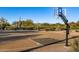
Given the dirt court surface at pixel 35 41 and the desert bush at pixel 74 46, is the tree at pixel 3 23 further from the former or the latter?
the desert bush at pixel 74 46

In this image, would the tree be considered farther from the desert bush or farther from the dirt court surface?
the desert bush

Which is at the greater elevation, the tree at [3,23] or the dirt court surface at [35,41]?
the tree at [3,23]

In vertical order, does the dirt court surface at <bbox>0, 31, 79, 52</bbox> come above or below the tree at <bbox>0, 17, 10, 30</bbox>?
below

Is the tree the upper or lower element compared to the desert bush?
upper

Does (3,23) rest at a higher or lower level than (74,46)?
higher

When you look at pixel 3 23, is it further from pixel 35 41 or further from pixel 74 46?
pixel 74 46

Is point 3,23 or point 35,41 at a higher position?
point 3,23

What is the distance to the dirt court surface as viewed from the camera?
3.32m

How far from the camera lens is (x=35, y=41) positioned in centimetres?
340

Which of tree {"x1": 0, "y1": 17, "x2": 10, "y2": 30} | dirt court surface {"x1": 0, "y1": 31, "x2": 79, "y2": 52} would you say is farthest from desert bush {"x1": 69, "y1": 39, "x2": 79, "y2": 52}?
tree {"x1": 0, "y1": 17, "x2": 10, "y2": 30}

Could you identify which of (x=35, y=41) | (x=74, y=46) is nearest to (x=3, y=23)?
(x=35, y=41)

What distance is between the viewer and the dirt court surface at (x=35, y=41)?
332cm

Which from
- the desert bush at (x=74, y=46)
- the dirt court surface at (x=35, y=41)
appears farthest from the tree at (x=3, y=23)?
the desert bush at (x=74, y=46)
